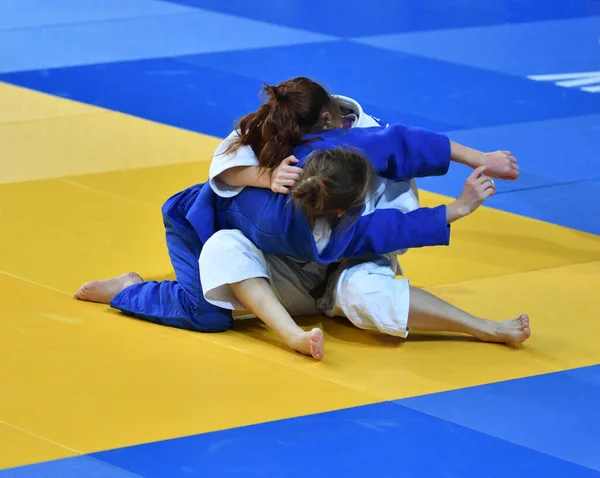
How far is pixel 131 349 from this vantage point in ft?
14.8

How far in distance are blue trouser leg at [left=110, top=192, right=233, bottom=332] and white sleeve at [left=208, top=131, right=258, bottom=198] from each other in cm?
27

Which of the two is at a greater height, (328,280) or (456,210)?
(456,210)

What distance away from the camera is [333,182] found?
4.36m

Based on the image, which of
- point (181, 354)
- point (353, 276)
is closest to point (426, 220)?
point (353, 276)

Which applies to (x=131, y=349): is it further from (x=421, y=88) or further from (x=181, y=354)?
(x=421, y=88)

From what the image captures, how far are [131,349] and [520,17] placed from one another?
7518 mm

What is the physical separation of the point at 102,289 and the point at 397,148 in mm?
1338

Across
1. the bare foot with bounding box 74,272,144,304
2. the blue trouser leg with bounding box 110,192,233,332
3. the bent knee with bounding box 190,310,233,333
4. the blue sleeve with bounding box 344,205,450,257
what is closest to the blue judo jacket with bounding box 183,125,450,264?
the blue sleeve with bounding box 344,205,450,257

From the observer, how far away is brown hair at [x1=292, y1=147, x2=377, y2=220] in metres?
4.37

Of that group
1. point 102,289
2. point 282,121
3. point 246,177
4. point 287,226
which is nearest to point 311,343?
point 287,226

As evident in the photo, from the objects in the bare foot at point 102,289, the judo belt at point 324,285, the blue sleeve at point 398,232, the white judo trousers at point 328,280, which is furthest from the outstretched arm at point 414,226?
the bare foot at point 102,289

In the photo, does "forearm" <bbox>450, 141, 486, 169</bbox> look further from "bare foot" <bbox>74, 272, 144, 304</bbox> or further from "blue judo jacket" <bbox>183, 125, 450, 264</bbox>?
"bare foot" <bbox>74, 272, 144, 304</bbox>

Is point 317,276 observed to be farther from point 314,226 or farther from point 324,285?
point 314,226

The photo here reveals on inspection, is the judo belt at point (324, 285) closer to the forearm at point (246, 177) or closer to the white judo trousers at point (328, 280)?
the white judo trousers at point (328, 280)
